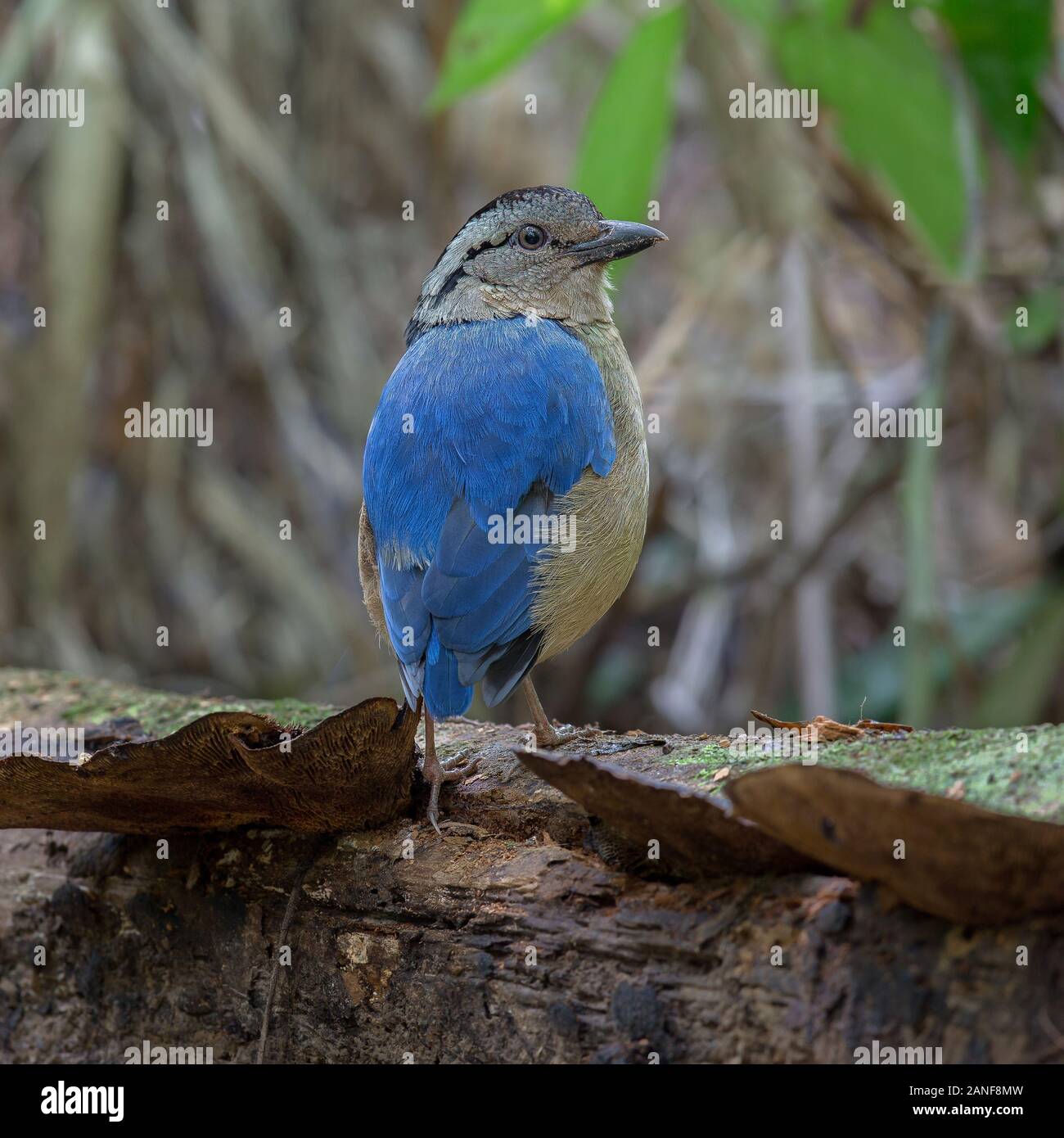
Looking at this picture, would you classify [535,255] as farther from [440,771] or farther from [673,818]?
[673,818]

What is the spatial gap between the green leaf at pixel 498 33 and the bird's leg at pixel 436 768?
175 centimetres

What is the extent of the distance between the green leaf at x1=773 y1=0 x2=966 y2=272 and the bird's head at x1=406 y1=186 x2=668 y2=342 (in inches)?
26.0

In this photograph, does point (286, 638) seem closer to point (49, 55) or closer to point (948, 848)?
point (49, 55)

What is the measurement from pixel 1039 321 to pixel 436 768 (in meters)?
3.42

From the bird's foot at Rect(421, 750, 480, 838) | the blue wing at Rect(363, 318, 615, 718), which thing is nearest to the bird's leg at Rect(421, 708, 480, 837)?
the bird's foot at Rect(421, 750, 480, 838)

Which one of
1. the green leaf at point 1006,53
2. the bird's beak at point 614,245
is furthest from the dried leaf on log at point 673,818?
the green leaf at point 1006,53

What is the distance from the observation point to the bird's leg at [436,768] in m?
2.49

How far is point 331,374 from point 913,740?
4.79m

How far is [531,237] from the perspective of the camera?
3504 millimetres

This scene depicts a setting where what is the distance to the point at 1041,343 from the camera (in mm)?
5133

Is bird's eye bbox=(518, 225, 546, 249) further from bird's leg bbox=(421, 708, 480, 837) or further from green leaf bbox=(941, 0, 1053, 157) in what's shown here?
bird's leg bbox=(421, 708, 480, 837)

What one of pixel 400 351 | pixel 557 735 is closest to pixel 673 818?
pixel 557 735

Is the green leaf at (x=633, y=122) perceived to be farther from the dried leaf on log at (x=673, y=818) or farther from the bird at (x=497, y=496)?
the dried leaf on log at (x=673, y=818)

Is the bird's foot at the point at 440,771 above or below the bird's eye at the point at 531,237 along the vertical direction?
below
